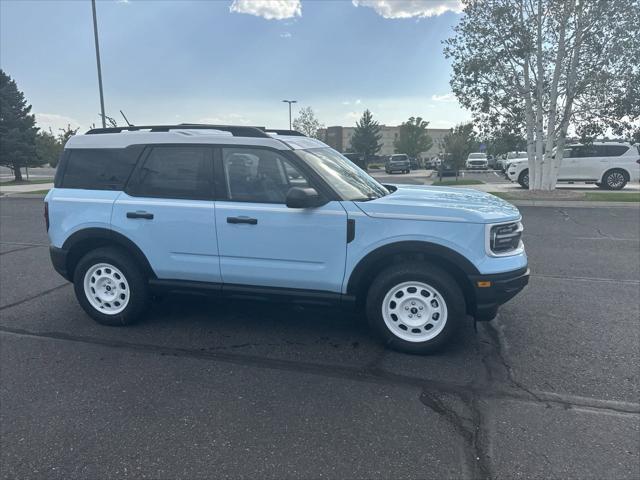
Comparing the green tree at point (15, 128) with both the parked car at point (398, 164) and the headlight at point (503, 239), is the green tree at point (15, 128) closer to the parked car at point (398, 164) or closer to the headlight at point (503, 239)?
the parked car at point (398, 164)

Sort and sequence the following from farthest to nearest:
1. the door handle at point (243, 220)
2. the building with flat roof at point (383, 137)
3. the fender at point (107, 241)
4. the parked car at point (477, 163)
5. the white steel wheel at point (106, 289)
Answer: the building with flat roof at point (383, 137) < the parked car at point (477, 163) < the white steel wheel at point (106, 289) < the fender at point (107, 241) < the door handle at point (243, 220)

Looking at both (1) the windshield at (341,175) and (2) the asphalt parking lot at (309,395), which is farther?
(1) the windshield at (341,175)

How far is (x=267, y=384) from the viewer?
344cm

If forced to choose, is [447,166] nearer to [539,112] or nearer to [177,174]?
[539,112]

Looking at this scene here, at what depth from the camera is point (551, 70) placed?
1569 cm

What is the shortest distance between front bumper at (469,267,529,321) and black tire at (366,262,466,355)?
0.45 ft

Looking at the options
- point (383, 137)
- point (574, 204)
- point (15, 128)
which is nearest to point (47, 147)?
point (15, 128)

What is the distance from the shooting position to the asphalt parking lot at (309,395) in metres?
2.58

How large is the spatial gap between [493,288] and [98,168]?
3743mm

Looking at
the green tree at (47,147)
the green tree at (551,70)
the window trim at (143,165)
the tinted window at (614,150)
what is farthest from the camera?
the green tree at (47,147)

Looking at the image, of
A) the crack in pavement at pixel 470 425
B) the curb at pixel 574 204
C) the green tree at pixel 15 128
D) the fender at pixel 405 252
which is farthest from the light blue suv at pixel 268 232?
the green tree at pixel 15 128

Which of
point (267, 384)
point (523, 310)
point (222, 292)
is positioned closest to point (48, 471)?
→ point (267, 384)

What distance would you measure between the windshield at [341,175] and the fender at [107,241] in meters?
1.78

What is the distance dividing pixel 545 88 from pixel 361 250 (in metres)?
15.0
